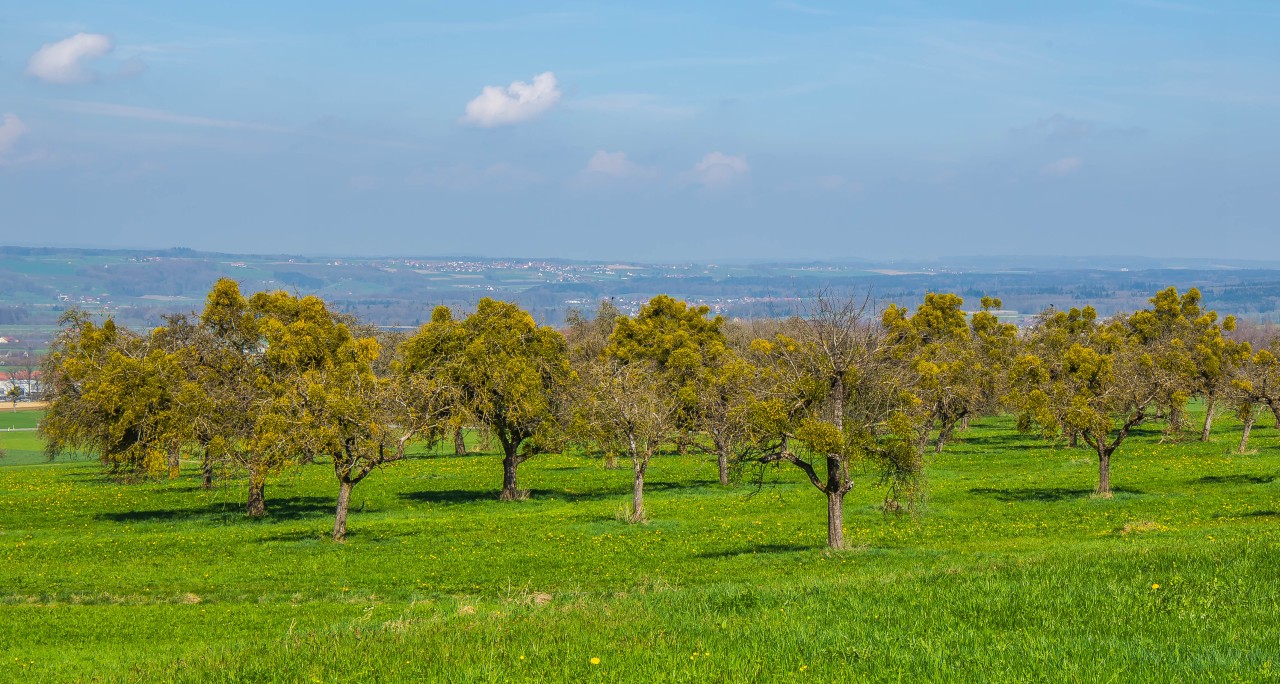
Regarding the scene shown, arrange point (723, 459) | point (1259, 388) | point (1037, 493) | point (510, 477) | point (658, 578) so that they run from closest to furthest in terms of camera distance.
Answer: point (658, 578)
point (1037, 493)
point (510, 477)
point (1259, 388)
point (723, 459)

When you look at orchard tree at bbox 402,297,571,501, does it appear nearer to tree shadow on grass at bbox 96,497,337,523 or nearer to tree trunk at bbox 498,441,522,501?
tree trunk at bbox 498,441,522,501

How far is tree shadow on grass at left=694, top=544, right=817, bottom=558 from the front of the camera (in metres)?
35.7

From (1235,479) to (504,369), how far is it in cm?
3757

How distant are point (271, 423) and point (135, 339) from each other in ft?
63.3

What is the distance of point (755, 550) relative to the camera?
36562mm

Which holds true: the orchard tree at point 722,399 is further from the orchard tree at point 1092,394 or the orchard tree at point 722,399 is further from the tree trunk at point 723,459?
the orchard tree at point 1092,394

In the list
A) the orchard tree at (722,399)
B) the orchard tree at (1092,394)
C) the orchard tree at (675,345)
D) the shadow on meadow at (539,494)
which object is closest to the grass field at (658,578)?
the shadow on meadow at (539,494)

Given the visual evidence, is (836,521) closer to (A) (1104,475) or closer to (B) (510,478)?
(A) (1104,475)

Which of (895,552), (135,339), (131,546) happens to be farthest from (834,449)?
(135,339)

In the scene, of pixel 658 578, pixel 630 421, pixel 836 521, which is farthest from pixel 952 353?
pixel 658 578

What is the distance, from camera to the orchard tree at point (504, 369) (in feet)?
171

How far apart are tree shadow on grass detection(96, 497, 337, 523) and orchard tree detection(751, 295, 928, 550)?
26.6 m

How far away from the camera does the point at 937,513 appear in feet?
150

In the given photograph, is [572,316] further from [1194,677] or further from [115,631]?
[1194,677]
